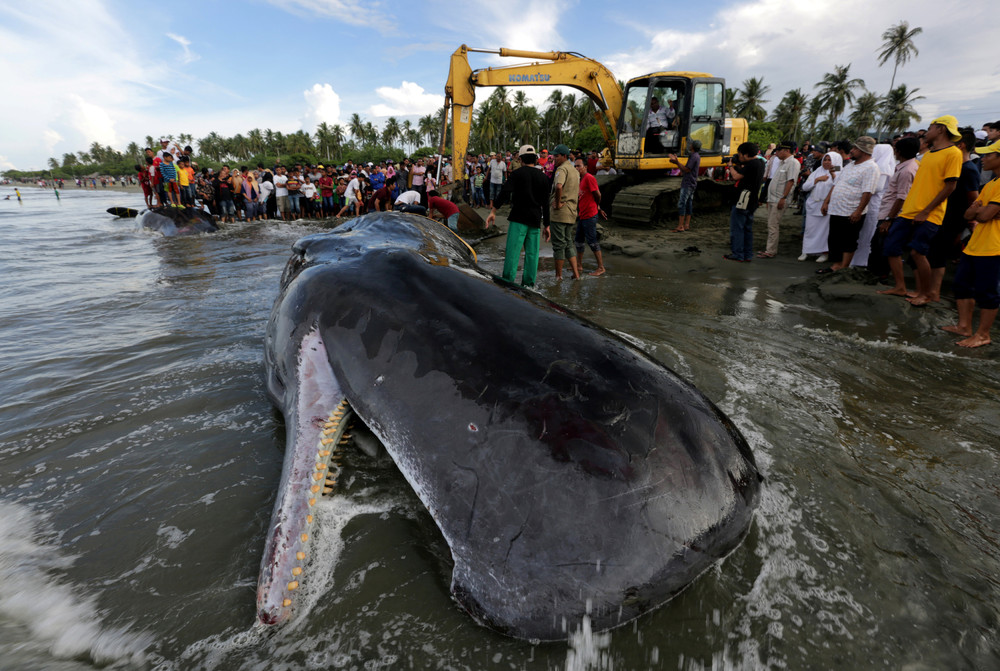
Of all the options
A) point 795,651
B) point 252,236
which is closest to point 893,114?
point 252,236

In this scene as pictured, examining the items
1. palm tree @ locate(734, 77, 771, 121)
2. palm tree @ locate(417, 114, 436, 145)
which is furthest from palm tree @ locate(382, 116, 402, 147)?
palm tree @ locate(734, 77, 771, 121)

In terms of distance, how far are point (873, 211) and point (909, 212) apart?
5.60 ft

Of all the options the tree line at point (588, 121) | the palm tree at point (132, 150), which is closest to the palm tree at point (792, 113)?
the tree line at point (588, 121)

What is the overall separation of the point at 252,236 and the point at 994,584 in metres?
16.5

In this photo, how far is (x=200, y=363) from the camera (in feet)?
13.8

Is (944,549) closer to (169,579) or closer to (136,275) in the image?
(169,579)

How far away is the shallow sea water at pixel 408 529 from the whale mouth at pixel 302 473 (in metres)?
0.17

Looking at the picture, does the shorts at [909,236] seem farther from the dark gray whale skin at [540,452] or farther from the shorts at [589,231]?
the dark gray whale skin at [540,452]

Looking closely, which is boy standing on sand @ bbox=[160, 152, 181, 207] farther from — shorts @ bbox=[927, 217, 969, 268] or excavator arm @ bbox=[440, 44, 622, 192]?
shorts @ bbox=[927, 217, 969, 268]

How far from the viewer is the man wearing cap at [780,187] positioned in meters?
8.64

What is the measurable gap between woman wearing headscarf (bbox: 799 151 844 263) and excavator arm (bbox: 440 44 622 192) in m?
7.44

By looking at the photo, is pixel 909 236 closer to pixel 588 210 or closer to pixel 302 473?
pixel 588 210

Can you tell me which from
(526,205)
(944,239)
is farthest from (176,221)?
(944,239)

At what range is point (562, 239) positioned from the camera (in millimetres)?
8000
